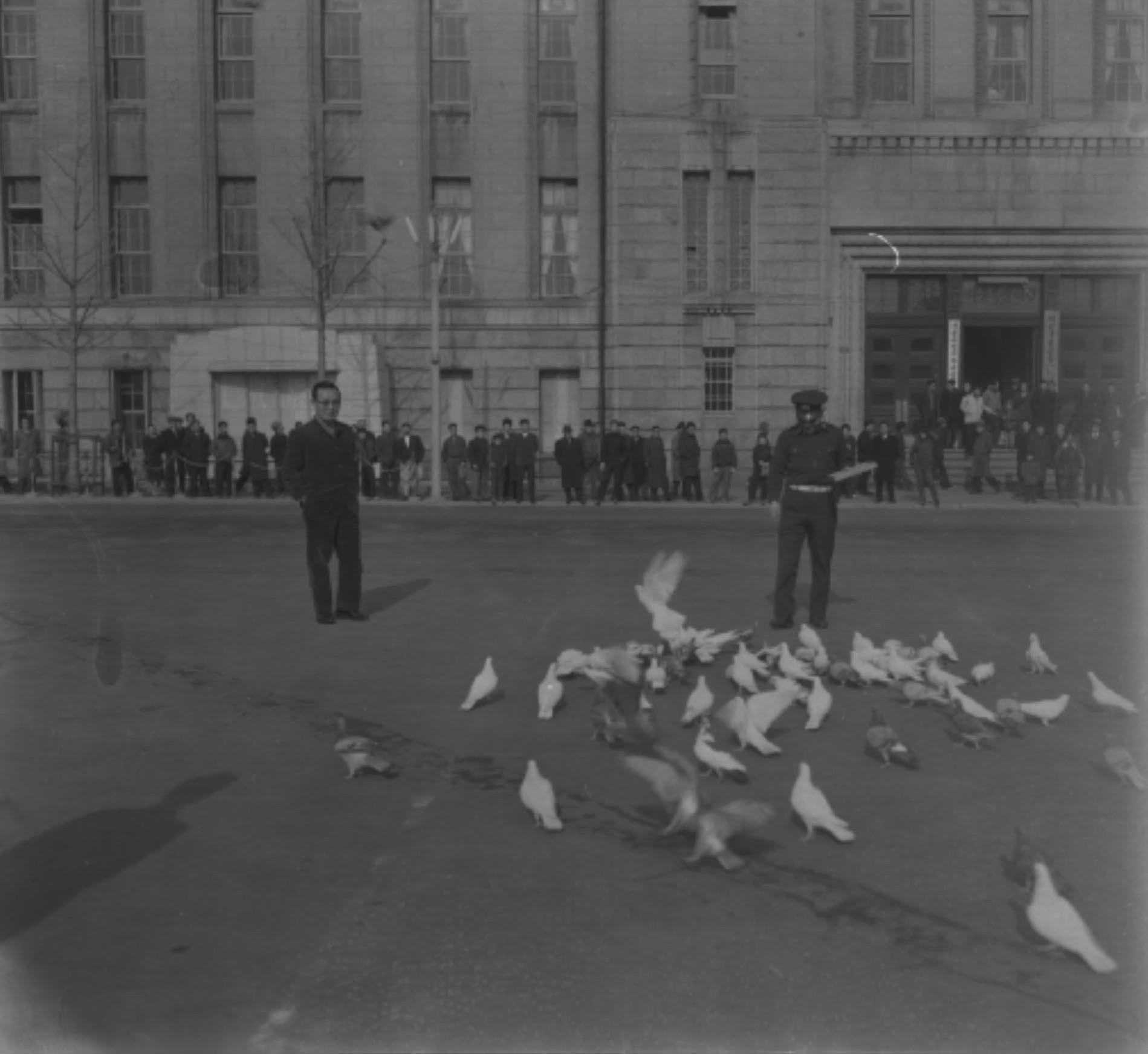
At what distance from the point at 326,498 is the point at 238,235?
2609cm

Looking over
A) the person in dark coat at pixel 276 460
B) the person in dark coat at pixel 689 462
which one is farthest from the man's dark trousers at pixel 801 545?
the person in dark coat at pixel 276 460

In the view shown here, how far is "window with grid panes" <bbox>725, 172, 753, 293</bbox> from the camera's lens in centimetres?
3712

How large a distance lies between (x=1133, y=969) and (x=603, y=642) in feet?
23.4

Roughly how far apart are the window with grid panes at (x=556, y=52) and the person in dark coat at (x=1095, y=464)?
14.7 meters

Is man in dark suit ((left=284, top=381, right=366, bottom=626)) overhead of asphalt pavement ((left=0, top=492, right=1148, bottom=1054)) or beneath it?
overhead

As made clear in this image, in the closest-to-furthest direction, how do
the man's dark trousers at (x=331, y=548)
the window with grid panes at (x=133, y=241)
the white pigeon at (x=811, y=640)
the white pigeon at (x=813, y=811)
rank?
1. the white pigeon at (x=813, y=811)
2. the white pigeon at (x=811, y=640)
3. the man's dark trousers at (x=331, y=548)
4. the window with grid panes at (x=133, y=241)

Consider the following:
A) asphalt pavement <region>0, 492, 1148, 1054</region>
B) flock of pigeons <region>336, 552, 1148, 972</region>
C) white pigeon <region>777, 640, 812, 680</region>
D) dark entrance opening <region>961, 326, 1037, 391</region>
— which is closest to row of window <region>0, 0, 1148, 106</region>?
dark entrance opening <region>961, 326, 1037, 391</region>

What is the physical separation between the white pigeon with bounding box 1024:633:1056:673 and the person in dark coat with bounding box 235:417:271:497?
25.1m

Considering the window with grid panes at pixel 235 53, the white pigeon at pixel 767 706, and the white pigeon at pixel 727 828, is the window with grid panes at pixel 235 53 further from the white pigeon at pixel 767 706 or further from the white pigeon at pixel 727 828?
the white pigeon at pixel 727 828

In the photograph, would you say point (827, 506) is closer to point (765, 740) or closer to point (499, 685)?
point (499, 685)

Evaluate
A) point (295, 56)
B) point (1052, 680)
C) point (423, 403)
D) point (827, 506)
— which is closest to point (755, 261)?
point (423, 403)

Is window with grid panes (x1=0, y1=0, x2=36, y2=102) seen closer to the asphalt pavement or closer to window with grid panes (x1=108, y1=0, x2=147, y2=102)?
window with grid panes (x1=108, y1=0, x2=147, y2=102)

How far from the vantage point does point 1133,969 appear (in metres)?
5.12

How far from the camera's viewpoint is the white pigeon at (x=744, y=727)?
26.3ft
